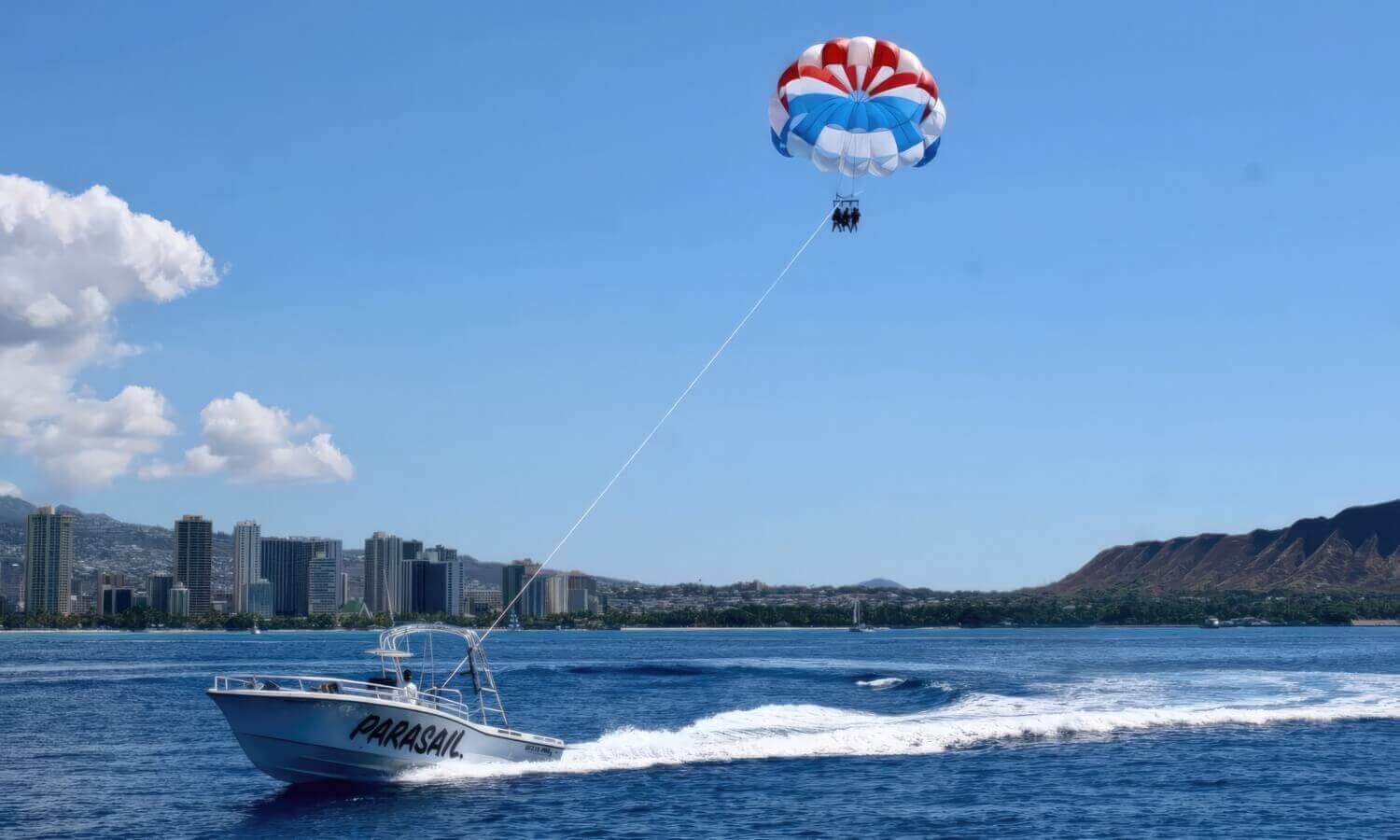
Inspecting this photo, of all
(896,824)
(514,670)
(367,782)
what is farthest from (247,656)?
(896,824)

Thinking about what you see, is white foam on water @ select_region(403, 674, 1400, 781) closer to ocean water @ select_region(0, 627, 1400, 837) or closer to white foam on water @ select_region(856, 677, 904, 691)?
ocean water @ select_region(0, 627, 1400, 837)

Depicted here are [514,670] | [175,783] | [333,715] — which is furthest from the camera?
[514,670]

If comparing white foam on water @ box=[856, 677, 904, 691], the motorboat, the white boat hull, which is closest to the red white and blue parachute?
the motorboat

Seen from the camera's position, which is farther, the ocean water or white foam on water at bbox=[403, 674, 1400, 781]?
white foam on water at bbox=[403, 674, 1400, 781]

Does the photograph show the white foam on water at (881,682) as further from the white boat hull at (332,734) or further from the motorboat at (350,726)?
the white boat hull at (332,734)

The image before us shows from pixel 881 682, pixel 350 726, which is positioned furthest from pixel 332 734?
pixel 881 682

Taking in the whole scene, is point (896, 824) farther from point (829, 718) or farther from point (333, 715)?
point (829, 718)
